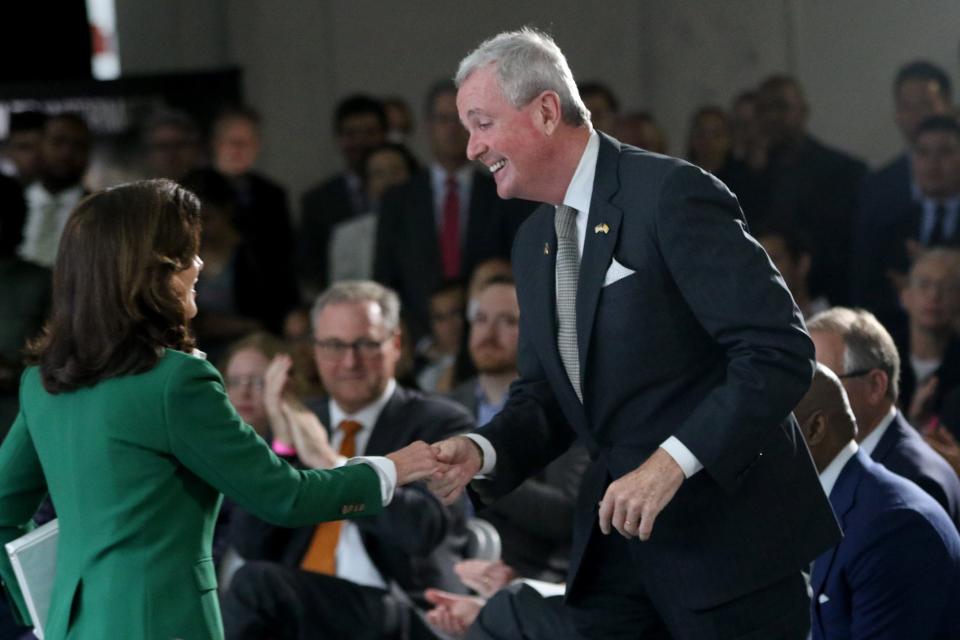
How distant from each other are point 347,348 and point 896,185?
9.20 ft

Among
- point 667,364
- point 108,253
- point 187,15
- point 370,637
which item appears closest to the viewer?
point 108,253

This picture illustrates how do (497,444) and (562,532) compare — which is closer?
(497,444)

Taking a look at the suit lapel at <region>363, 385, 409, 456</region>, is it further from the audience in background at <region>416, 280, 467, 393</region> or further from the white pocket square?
the white pocket square

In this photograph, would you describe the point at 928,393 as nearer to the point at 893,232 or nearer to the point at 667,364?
the point at 893,232

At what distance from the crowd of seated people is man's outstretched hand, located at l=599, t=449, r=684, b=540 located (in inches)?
17.8

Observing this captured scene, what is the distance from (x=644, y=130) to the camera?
7.09 meters

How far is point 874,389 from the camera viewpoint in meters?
3.40

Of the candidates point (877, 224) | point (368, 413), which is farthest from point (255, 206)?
point (877, 224)

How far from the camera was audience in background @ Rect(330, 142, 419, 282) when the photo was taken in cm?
659

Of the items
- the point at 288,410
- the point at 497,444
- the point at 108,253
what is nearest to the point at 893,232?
the point at 288,410

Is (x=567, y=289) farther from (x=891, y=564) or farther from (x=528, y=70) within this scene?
(x=891, y=564)

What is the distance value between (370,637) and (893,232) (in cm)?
311

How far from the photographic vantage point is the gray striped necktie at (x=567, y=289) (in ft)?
8.65

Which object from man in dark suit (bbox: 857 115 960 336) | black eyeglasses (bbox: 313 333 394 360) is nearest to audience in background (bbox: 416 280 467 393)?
black eyeglasses (bbox: 313 333 394 360)
